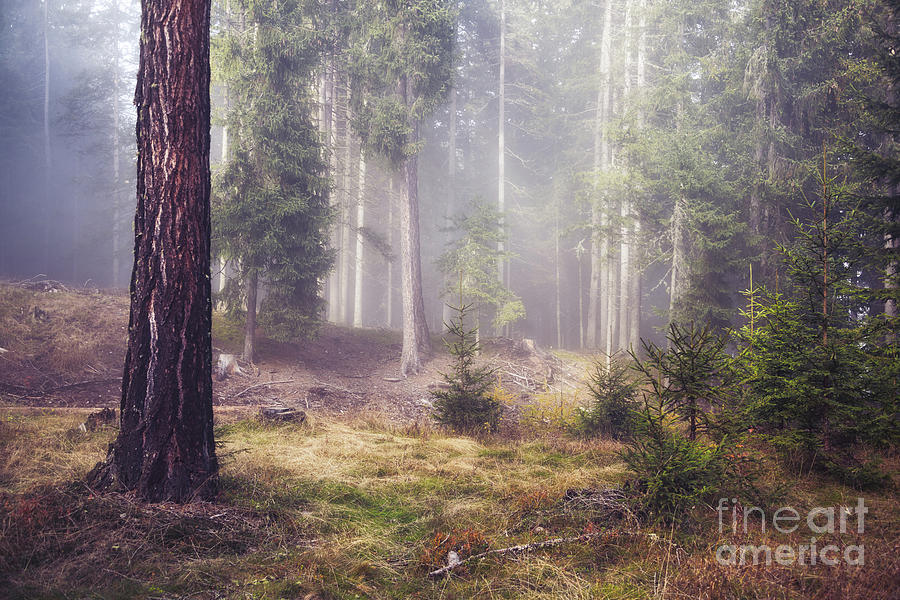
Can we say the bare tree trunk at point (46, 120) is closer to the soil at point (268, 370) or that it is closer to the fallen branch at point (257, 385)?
the soil at point (268, 370)

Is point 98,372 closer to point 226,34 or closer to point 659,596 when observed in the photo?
point 226,34

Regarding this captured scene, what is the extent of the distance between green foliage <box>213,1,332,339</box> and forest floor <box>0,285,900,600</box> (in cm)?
633

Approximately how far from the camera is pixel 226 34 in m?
13.9

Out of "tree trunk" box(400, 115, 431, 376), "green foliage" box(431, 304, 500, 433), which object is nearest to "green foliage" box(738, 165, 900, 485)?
"green foliage" box(431, 304, 500, 433)

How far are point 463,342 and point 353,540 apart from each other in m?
5.00

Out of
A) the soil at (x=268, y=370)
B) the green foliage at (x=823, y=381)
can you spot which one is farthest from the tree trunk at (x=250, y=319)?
the green foliage at (x=823, y=381)

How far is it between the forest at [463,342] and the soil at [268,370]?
0.13 metres

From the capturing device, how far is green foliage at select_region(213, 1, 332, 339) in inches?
526

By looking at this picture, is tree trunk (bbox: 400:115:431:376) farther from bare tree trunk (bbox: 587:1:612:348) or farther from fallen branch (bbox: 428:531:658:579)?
fallen branch (bbox: 428:531:658:579)

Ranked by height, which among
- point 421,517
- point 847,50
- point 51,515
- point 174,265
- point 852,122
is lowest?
point 421,517

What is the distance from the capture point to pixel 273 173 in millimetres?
13797

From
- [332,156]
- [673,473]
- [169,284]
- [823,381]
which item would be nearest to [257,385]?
[169,284]

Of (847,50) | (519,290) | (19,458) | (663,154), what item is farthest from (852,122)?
(519,290)

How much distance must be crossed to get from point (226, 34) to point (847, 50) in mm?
18575
